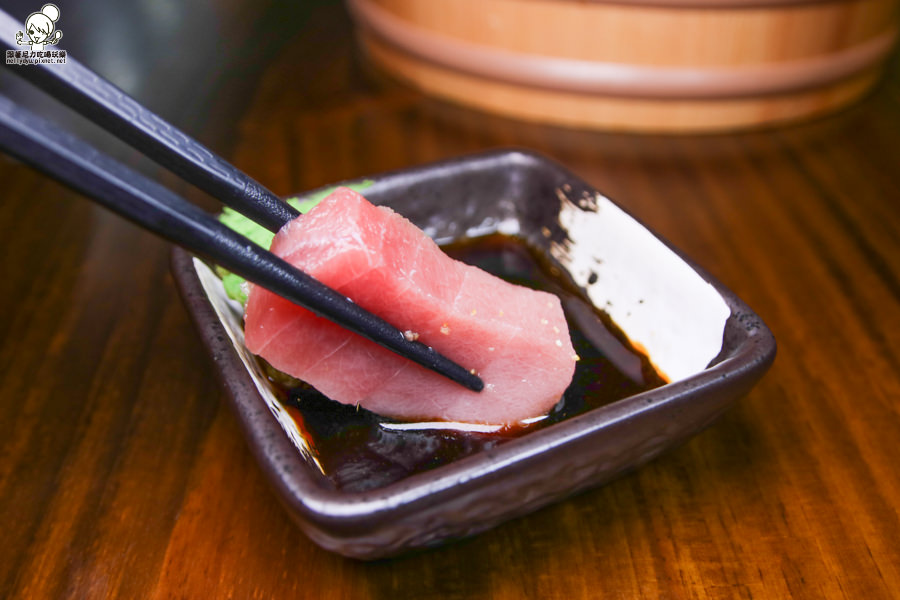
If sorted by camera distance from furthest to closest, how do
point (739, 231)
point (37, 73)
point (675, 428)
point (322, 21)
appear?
point (322, 21)
point (739, 231)
point (675, 428)
point (37, 73)

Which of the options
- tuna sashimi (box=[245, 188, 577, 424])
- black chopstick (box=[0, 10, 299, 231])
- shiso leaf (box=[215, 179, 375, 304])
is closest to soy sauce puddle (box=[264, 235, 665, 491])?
tuna sashimi (box=[245, 188, 577, 424])

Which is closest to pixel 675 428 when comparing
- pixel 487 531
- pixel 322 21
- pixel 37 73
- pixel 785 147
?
pixel 487 531

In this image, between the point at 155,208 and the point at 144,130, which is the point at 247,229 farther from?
the point at 155,208

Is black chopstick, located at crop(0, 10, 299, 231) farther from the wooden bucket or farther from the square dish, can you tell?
the wooden bucket

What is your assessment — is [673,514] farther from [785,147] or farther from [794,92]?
[794,92]

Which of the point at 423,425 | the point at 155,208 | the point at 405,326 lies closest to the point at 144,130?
the point at 155,208
